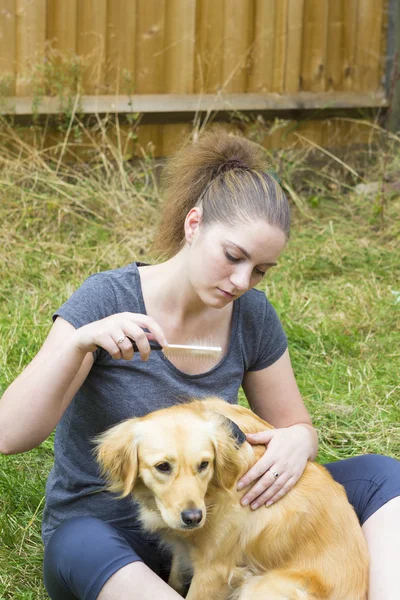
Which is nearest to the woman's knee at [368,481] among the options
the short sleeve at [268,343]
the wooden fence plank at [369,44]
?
the short sleeve at [268,343]

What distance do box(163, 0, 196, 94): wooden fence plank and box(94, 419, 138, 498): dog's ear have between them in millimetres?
4053

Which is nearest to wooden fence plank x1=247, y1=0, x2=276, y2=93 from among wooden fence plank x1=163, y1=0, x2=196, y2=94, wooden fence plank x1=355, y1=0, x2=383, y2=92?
wooden fence plank x1=163, y1=0, x2=196, y2=94

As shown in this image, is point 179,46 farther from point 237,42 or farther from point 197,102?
point 237,42

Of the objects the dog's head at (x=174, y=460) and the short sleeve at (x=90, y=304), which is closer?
the dog's head at (x=174, y=460)

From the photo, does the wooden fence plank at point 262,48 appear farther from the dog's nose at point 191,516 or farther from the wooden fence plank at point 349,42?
the dog's nose at point 191,516

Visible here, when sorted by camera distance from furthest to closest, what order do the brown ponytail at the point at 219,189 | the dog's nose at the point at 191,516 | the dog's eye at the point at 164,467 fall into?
1. the brown ponytail at the point at 219,189
2. the dog's eye at the point at 164,467
3. the dog's nose at the point at 191,516

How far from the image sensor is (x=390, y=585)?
7.15 ft

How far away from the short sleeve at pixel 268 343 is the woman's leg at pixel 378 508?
1.30 feet

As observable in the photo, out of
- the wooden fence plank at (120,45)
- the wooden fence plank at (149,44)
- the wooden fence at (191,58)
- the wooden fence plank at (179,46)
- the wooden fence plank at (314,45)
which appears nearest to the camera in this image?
the wooden fence at (191,58)

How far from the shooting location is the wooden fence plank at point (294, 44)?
6371 millimetres

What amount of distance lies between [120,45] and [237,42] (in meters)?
1.00

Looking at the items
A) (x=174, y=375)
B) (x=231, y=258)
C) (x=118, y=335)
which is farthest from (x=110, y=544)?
(x=231, y=258)

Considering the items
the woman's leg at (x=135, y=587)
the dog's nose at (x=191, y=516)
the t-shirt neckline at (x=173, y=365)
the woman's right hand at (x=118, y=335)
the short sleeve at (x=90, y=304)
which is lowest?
the woman's leg at (x=135, y=587)

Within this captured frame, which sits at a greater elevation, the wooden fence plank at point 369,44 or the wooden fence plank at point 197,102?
the wooden fence plank at point 369,44
